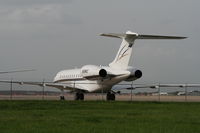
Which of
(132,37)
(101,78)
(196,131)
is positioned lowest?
(196,131)

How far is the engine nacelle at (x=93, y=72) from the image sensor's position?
44.2 metres

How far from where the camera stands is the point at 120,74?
1720 inches

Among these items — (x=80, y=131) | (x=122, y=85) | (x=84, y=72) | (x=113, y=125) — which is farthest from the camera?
(x=122, y=85)

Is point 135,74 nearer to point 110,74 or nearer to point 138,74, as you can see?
point 138,74

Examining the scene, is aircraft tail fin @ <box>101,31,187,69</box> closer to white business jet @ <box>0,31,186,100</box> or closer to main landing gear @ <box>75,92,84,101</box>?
white business jet @ <box>0,31,186,100</box>

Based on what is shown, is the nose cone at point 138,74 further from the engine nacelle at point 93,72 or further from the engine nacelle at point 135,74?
the engine nacelle at point 93,72

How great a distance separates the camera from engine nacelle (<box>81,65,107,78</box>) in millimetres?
44219

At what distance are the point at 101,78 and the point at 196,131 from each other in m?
30.4

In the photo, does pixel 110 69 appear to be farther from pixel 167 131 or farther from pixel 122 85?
pixel 167 131

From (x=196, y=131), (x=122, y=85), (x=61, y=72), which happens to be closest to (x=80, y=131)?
(x=196, y=131)

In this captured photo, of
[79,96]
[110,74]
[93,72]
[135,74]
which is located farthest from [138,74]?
[79,96]

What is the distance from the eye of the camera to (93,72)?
149 ft

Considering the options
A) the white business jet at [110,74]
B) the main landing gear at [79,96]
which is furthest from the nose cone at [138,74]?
the main landing gear at [79,96]

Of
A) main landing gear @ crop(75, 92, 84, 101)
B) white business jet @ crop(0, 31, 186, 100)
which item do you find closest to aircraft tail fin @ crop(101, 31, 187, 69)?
white business jet @ crop(0, 31, 186, 100)
